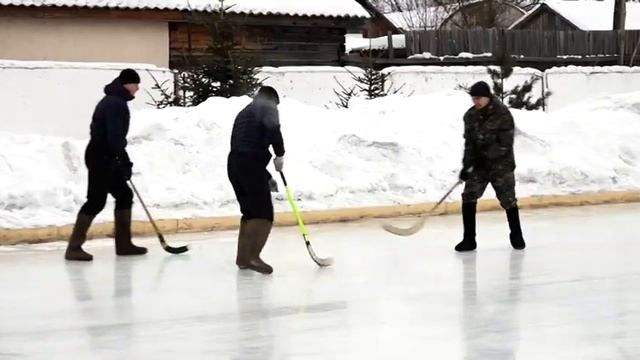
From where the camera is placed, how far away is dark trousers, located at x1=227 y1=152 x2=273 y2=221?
369 inches

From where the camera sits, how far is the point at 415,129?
16.5 metres

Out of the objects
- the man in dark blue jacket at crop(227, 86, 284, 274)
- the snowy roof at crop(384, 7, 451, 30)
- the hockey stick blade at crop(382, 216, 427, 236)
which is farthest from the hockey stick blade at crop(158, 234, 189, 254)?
the snowy roof at crop(384, 7, 451, 30)

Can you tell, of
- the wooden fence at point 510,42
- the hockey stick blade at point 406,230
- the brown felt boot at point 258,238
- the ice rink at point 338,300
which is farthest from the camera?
the wooden fence at point 510,42

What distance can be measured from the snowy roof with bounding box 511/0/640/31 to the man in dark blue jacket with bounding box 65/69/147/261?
3997 centimetres

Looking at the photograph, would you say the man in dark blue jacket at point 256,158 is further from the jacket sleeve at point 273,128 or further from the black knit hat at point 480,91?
the black knit hat at point 480,91

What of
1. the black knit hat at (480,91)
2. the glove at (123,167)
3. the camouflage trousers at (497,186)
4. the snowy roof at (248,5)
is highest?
the snowy roof at (248,5)

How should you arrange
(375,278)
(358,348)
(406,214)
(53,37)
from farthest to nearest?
(53,37) → (406,214) → (375,278) → (358,348)

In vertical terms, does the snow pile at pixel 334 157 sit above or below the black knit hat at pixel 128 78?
below

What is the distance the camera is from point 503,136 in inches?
420

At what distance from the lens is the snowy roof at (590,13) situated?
160ft

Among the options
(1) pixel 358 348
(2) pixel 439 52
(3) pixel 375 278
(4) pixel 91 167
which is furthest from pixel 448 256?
(2) pixel 439 52

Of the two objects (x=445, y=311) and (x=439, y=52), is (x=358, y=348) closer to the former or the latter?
(x=445, y=311)

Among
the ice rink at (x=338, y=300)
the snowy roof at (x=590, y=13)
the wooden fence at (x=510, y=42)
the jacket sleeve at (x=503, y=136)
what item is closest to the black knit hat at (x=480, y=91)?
the jacket sleeve at (x=503, y=136)

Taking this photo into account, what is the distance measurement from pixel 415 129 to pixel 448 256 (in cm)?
599
